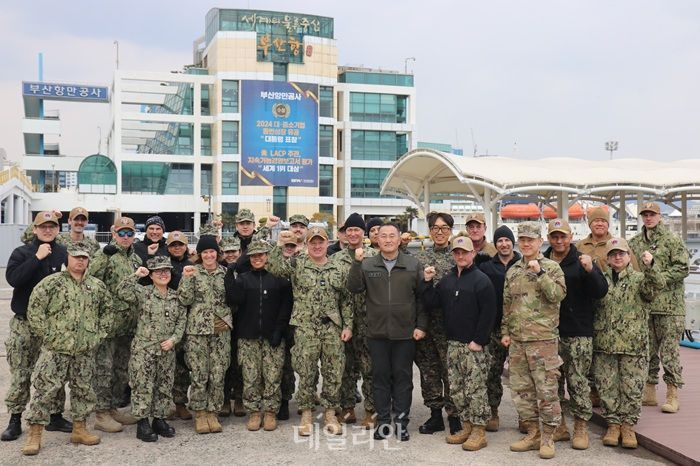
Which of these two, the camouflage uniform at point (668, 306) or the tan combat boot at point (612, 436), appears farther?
the camouflage uniform at point (668, 306)

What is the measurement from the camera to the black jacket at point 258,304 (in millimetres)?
6051

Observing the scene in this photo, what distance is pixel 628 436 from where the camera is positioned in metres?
5.47

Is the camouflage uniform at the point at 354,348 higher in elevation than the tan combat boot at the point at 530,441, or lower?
higher

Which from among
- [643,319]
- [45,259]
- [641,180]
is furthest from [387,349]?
[641,180]

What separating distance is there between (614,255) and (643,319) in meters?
0.61

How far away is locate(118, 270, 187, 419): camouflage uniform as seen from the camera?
18.8 feet

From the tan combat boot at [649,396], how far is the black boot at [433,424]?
7.19ft

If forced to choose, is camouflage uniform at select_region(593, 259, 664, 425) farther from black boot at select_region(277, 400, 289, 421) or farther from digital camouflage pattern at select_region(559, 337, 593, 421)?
black boot at select_region(277, 400, 289, 421)

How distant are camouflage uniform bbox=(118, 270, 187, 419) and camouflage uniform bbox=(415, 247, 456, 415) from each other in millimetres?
2268

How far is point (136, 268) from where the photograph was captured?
643 cm

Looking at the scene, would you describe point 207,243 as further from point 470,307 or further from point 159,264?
point 470,307

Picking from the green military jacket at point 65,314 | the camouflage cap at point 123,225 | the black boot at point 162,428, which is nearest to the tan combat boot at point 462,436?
the black boot at point 162,428

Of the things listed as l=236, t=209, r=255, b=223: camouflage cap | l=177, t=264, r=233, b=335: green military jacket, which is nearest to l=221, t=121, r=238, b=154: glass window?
l=236, t=209, r=255, b=223: camouflage cap

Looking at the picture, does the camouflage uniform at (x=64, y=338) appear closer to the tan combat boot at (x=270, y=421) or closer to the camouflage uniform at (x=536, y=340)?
the tan combat boot at (x=270, y=421)
